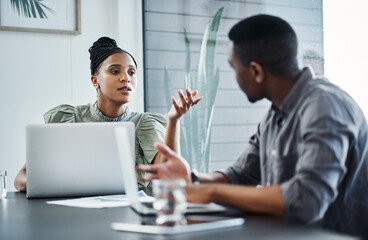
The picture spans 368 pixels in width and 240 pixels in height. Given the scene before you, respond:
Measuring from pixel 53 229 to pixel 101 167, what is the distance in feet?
2.14

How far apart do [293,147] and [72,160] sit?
0.82 m

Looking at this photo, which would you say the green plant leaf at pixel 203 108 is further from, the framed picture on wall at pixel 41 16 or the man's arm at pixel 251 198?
the man's arm at pixel 251 198

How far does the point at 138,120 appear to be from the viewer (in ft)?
8.80

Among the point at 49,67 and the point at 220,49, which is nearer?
the point at 220,49

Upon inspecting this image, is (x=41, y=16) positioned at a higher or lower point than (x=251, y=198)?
higher

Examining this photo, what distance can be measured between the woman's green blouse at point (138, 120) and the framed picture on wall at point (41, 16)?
926 mm

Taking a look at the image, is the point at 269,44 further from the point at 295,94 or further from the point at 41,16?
the point at 41,16

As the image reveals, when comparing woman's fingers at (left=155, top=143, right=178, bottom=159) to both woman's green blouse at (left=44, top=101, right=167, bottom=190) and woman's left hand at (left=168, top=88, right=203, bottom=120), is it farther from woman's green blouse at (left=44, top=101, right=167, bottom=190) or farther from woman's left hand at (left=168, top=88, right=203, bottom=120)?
woman's green blouse at (left=44, top=101, right=167, bottom=190)

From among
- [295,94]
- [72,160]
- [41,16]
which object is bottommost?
[72,160]

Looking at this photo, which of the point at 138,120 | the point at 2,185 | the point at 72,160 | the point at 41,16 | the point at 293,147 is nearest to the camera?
the point at 293,147

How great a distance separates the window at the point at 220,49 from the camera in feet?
8.36

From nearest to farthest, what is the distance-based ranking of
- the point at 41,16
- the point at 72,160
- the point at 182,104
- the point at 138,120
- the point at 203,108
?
1. the point at 72,160
2. the point at 182,104
3. the point at 138,120
4. the point at 203,108
5. the point at 41,16

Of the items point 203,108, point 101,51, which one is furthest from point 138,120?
point 203,108

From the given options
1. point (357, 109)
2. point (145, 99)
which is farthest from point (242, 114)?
point (357, 109)
